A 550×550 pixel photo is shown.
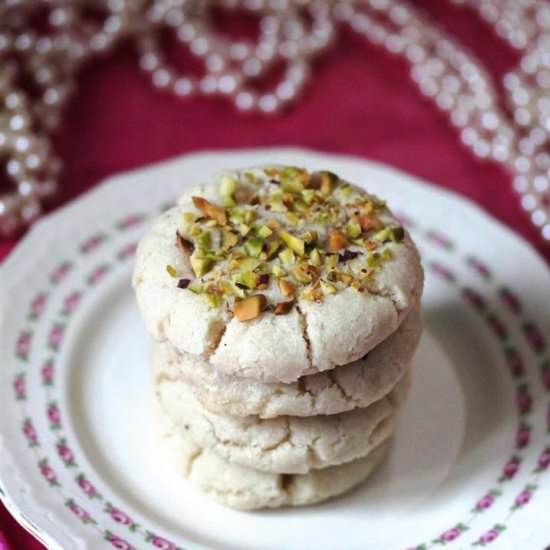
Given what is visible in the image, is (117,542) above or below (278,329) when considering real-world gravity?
below

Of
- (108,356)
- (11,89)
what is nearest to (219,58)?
(11,89)

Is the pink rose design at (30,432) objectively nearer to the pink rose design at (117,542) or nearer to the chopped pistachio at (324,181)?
the pink rose design at (117,542)

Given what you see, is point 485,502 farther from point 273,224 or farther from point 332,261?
point 273,224

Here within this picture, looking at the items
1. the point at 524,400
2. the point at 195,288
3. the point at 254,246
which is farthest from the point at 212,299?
the point at 524,400

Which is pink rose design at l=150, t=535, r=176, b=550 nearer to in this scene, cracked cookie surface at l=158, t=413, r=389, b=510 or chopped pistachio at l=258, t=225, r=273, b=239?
cracked cookie surface at l=158, t=413, r=389, b=510

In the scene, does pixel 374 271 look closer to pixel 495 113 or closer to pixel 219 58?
pixel 495 113

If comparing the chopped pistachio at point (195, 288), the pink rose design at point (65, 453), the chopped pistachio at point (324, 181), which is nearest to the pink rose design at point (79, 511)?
the pink rose design at point (65, 453)

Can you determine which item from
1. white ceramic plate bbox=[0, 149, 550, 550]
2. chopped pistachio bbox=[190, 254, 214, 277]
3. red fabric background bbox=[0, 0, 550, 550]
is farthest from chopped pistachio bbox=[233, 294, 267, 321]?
red fabric background bbox=[0, 0, 550, 550]

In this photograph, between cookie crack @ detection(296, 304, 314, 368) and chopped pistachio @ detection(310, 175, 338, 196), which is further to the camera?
chopped pistachio @ detection(310, 175, 338, 196)
